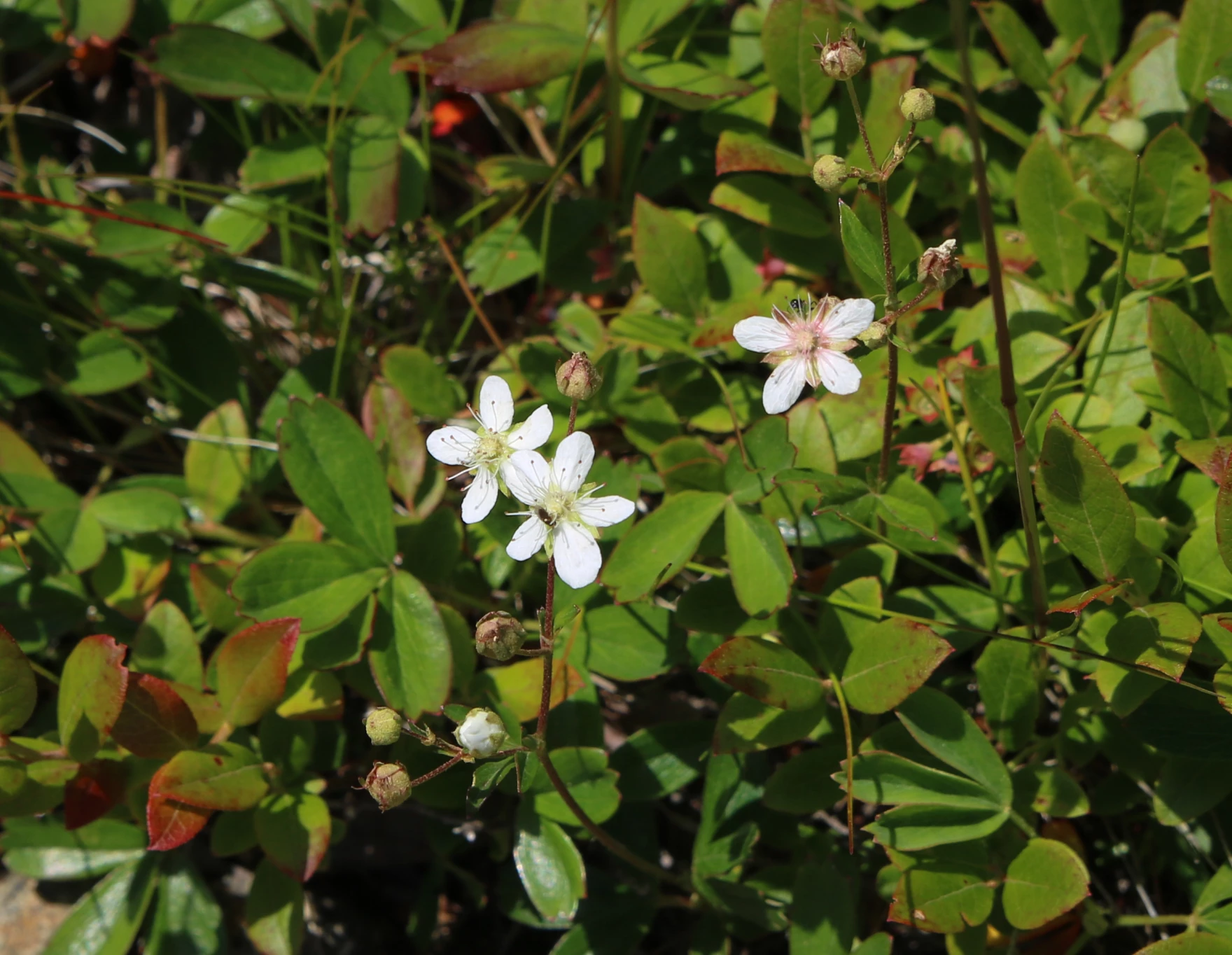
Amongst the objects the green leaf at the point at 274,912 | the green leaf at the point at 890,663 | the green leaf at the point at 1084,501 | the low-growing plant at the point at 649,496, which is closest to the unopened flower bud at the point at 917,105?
the low-growing plant at the point at 649,496

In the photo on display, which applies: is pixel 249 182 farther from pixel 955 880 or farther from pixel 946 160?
pixel 955 880

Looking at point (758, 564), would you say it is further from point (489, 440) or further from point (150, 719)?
point (150, 719)

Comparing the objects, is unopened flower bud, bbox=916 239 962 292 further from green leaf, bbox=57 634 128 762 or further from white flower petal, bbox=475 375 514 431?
green leaf, bbox=57 634 128 762

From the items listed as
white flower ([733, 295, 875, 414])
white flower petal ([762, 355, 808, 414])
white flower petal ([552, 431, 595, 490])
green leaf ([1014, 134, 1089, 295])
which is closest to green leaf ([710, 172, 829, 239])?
green leaf ([1014, 134, 1089, 295])

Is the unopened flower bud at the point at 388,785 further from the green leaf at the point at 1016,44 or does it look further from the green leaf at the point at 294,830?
the green leaf at the point at 1016,44

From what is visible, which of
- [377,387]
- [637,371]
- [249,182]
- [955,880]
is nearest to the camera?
[955,880]

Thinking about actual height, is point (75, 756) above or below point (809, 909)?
above

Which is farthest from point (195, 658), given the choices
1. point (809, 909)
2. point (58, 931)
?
point (809, 909)
